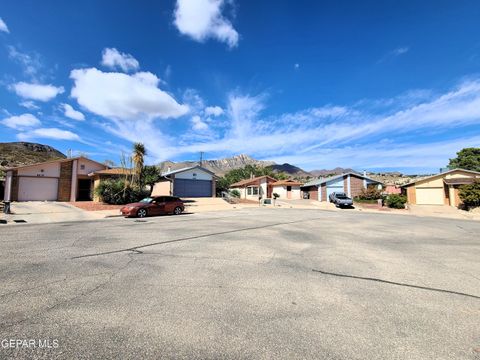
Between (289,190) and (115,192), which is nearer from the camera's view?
(115,192)

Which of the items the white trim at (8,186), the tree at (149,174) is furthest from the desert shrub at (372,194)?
the white trim at (8,186)

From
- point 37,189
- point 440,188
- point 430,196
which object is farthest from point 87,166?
point 440,188

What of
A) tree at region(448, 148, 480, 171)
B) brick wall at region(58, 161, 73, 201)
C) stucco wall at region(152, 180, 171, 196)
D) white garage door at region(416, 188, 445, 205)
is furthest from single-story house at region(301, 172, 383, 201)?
brick wall at region(58, 161, 73, 201)

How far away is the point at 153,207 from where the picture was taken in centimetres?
1736

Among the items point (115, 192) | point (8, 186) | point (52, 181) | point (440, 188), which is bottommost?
point (115, 192)

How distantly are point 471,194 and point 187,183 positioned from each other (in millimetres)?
31440

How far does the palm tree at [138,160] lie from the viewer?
2562cm

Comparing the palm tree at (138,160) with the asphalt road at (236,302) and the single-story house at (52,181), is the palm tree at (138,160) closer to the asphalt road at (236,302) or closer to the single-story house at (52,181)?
the single-story house at (52,181)

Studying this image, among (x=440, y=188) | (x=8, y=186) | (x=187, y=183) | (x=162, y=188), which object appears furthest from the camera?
(x=162, y=188)

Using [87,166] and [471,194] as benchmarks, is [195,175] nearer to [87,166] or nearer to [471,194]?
[87,166]

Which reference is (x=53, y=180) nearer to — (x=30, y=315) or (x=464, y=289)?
(x=30, y=315)

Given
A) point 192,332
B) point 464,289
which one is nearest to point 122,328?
point 192,332

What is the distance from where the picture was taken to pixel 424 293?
442 centimetres

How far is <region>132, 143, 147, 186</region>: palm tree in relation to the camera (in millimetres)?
25625
